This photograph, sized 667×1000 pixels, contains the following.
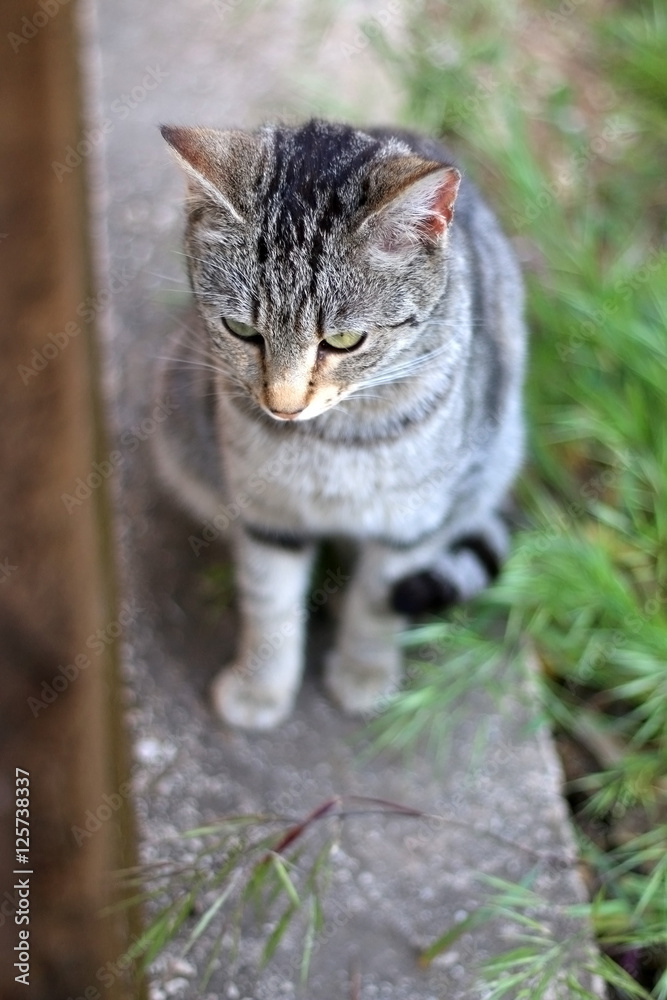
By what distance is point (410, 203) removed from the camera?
117 centimetres

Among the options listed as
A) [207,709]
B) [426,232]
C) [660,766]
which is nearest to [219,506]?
[207,709]

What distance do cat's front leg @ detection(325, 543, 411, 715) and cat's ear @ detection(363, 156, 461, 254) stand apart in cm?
62

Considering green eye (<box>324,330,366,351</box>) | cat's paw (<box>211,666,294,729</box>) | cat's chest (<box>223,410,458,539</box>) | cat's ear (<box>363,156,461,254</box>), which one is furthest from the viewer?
cat's paw (<box>211,666,294,729</box>)

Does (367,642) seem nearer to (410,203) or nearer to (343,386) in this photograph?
(343,386)

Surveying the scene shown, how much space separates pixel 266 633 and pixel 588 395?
2.83ft

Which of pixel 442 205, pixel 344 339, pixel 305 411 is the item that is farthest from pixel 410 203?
pixel 305 411

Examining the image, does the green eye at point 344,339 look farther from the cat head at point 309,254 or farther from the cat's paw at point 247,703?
the cat's paw at point 247,703

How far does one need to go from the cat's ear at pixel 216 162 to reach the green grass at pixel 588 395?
904 millimetres

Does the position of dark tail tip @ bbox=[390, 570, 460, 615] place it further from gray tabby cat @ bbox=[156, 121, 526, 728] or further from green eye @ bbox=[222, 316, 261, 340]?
green eye @ bbox=[222, 316, 261, 340]

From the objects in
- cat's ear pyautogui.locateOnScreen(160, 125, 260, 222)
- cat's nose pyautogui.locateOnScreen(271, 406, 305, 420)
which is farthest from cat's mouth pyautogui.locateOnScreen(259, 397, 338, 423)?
Result: cat's ear pyautogui.locateOnScreen(160, 125, 260, 222)

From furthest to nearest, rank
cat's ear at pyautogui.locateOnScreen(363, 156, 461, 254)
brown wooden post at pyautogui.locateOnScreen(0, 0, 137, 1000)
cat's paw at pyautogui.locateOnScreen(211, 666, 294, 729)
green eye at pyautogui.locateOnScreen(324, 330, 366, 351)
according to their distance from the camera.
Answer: brown wooden post at pyautogui.locateOnScreen(0, 0, 137, 1000) < cat's paw at pyautogui.locateOnScreen(211, 666, 294, 729) < green eye at pyautogui.locateOnScreen(324, 330, 366, 351) < cat's ear at pyautogui.locateOnScreen(363, 156, 461, 254)

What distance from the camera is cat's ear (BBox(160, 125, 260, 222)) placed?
121 cm

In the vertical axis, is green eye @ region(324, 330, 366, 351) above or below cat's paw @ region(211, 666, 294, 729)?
above

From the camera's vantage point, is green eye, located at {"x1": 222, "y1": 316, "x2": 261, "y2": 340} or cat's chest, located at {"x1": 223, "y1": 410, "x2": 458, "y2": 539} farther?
cat's chest, located at {"x1": 223, "y1": 410, "x2": 458, "y2": 539}
